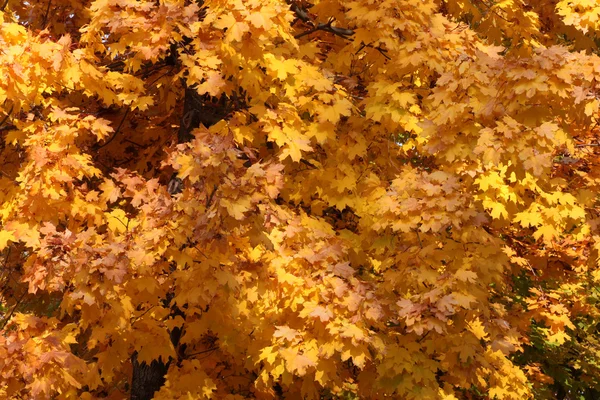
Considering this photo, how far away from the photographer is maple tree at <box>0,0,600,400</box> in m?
4.51

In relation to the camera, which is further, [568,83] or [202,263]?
[202,263]

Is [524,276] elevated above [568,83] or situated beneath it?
situated beneath

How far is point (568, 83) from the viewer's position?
4.26 m

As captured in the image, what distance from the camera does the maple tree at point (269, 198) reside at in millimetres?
4512

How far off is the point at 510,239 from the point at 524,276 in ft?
7.52

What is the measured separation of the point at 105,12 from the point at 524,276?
9424 mm

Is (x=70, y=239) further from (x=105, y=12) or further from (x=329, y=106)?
(x=329, y=106)

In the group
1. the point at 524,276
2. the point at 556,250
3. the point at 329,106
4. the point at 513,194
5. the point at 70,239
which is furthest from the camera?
the point at 524,276

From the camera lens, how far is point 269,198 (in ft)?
16.0

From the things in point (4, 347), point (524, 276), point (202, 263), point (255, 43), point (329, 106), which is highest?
point (255, 43)

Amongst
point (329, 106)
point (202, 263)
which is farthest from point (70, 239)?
point (329, 106)

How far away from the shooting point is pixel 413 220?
17.0 feet

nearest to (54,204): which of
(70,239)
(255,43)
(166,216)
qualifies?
(70,239)

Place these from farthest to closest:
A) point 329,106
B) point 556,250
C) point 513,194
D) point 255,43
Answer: point 556,250, point 513,194, point 329,106, point 255,43
